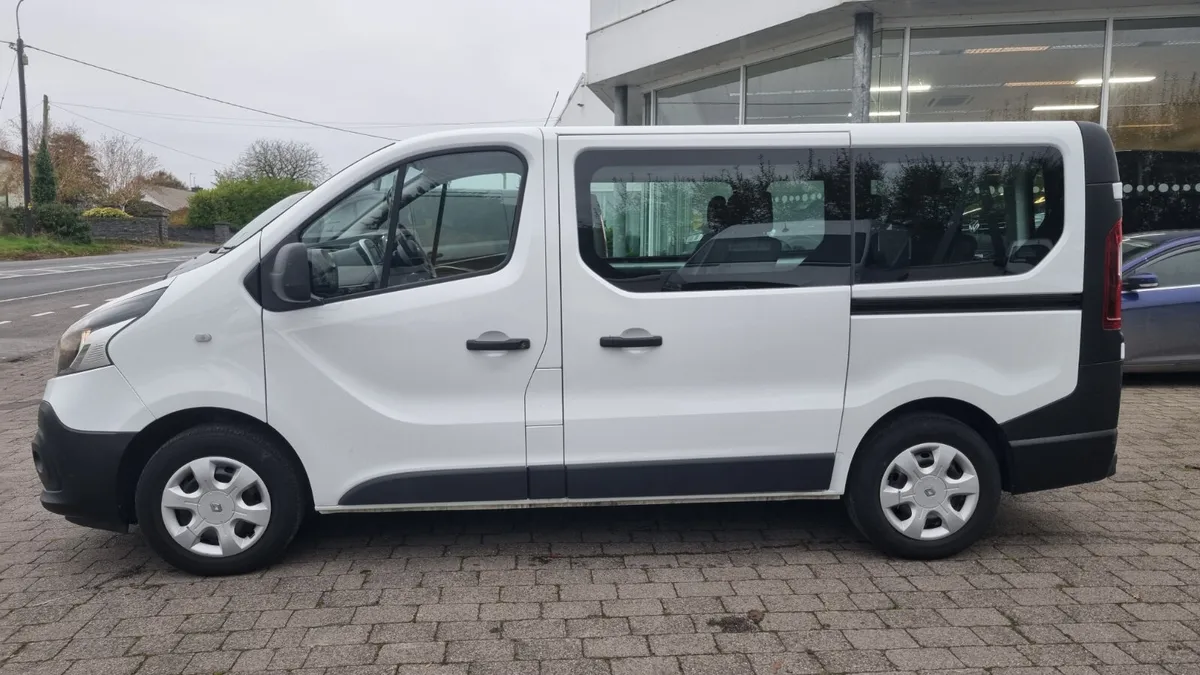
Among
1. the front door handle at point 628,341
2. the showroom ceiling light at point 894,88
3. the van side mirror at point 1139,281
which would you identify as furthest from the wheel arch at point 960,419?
the showroom ceiling light at point 894,88

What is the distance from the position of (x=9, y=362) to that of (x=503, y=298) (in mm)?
9823

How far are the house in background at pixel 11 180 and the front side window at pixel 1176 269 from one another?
64290mm

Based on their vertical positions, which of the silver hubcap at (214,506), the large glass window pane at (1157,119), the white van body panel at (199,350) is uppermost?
the large glass window pane at (1157,119)

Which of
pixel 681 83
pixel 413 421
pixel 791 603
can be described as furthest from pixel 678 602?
pixel 681 83

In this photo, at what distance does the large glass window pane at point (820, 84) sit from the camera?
35.9ft

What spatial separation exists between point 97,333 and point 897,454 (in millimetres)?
3684

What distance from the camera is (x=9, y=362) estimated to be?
1109 cm

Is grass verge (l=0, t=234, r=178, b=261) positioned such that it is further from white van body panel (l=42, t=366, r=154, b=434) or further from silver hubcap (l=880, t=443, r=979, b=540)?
silver hubcap (l=880, t=443, r=979, b=540)

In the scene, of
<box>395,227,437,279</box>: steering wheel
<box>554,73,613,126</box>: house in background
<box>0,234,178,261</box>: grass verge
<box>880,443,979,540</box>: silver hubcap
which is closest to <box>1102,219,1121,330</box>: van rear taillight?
<box>880,443,979,540</box>: silver hubcap

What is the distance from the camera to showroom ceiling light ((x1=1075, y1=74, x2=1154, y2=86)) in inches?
426

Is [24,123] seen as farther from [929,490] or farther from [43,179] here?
[929,490]

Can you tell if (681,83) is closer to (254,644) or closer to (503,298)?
(503,298)

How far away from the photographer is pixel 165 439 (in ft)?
13.5

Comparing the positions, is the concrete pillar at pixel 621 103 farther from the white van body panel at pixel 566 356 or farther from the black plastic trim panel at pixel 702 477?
the black plastic trim panel at pixel 702 477
